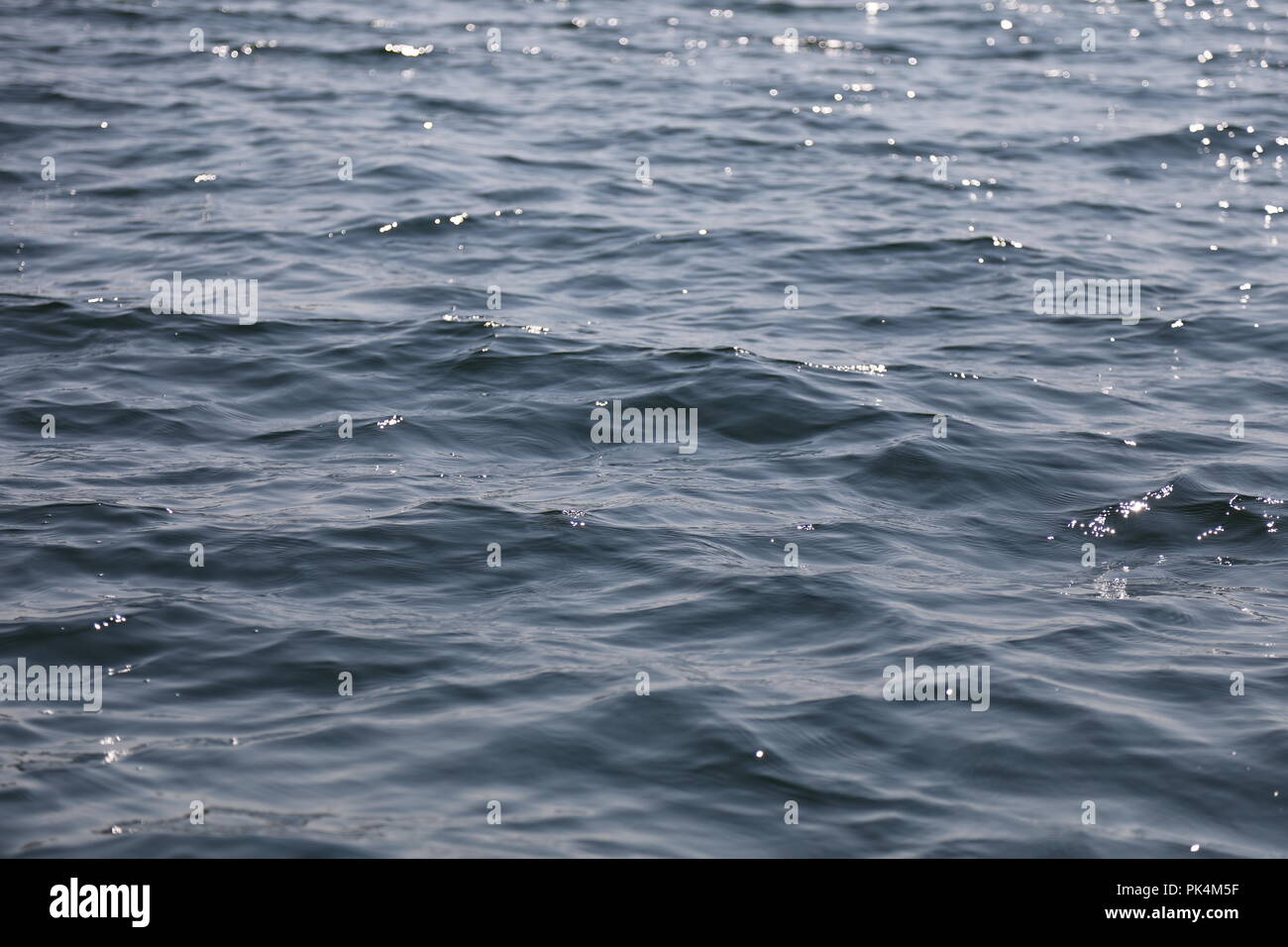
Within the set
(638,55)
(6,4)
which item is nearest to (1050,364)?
(638,55)

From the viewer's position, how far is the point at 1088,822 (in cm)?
621

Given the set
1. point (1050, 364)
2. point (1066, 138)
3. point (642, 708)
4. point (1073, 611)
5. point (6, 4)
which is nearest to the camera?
point (642, 708)

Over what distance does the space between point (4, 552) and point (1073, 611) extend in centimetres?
552

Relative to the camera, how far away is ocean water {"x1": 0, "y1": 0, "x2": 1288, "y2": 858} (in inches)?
253

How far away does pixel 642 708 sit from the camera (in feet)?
22.7

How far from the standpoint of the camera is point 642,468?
384 inches

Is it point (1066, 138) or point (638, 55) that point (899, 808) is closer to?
point (1066, 138)

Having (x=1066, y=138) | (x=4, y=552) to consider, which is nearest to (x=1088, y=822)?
(x=4, y=552)

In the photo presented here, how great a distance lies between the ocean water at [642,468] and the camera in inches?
253

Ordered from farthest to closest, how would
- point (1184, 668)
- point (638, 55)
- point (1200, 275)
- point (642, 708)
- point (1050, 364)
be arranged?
1. point (638, 55)
2. point (1200, 275)
3. point (1050, 364)
4. point (1184, 668)
5. point (642, 708)
